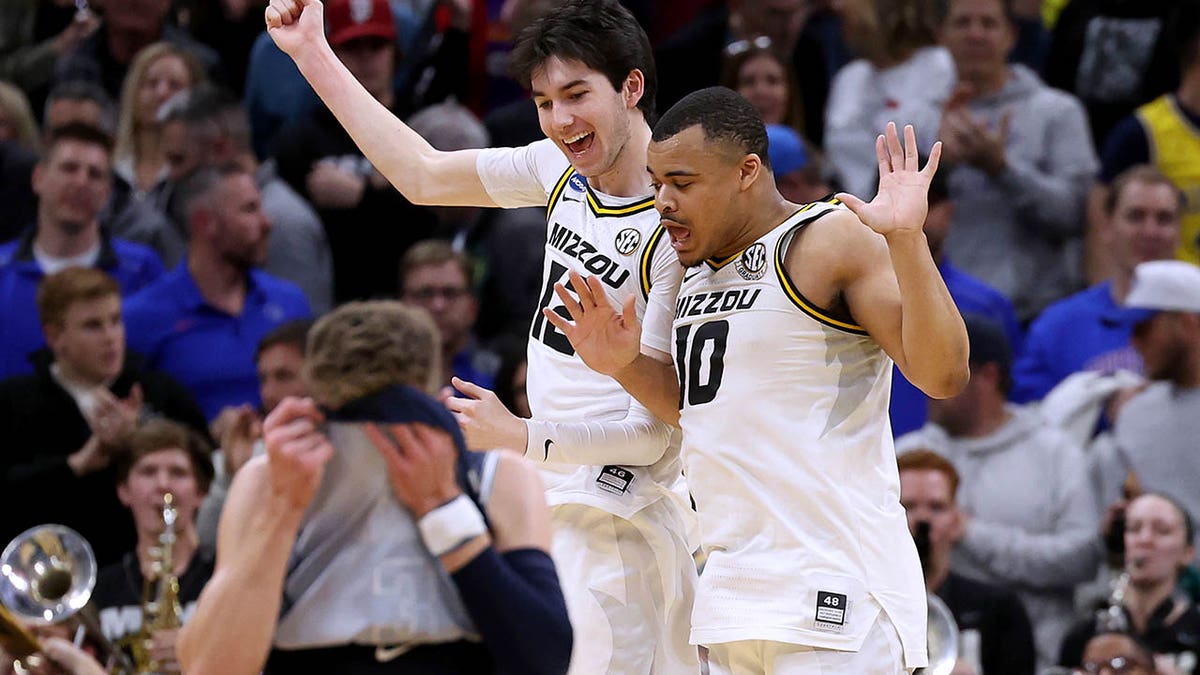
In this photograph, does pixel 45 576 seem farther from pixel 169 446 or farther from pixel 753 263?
pixel 753 263

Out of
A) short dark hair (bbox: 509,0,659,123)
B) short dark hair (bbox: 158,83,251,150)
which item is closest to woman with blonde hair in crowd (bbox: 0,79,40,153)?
short dark hair (bbox: 158,83,251,150)

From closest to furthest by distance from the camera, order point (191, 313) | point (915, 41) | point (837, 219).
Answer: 1. point (837, 219)
2. point (191, 313)
3. point (915, 41)

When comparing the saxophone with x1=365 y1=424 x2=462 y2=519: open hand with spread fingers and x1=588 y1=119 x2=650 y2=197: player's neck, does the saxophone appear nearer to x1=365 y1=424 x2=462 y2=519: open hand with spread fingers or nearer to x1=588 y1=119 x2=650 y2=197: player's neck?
x1=588 y1=119 x2=650 y2=197: player's neck

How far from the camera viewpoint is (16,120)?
35.2 ft

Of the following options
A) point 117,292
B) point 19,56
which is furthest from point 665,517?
point 19,56

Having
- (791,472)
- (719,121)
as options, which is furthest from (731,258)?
(791,472)

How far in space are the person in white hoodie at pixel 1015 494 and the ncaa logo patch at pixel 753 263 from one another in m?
3.87

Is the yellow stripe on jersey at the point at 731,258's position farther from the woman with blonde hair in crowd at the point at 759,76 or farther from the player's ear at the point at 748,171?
the woman with blonde hair in crowd at the point at 759,76

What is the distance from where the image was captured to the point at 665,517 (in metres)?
5.32

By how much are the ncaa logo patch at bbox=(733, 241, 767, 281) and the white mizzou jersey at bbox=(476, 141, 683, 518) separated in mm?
288

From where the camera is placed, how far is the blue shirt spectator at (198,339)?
9.16 meters

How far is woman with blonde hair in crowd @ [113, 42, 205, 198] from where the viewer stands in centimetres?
1045

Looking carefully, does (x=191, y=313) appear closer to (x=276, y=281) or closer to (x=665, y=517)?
(x=276, y=281)

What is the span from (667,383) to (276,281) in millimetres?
4853
